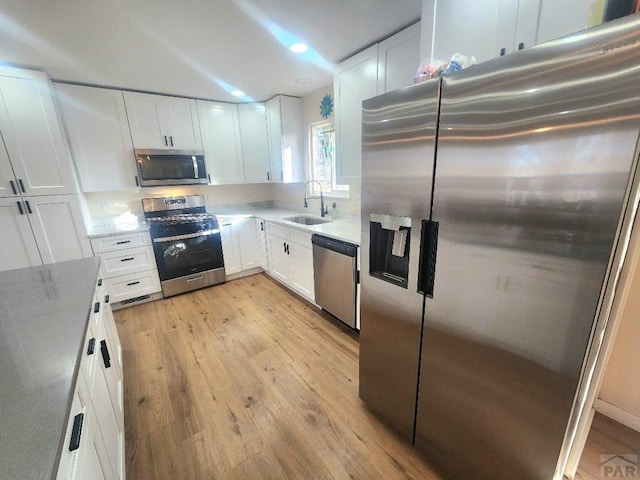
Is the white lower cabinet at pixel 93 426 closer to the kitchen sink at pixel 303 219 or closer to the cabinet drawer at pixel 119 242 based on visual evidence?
the cabinet drawer at pixel 119 242

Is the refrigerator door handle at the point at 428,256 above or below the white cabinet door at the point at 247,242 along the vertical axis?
above

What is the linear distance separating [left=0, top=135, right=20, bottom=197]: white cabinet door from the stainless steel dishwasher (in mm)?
2768

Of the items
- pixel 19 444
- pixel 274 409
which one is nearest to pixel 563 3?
pixel 19 444

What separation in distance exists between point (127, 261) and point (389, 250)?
9.89ft

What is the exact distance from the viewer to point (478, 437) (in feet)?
3.66

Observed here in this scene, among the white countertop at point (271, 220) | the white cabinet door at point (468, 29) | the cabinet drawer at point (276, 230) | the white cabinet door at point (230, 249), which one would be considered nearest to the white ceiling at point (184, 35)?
the white cabinet door at point (468, 29)

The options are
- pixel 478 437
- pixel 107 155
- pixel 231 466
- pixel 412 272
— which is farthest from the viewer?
pixel 107 155

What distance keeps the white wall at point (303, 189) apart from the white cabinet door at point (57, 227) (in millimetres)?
2482

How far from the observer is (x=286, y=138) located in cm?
357

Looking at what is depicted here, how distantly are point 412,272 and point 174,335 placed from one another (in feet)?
7.79

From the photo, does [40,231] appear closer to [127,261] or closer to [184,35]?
[127,261]

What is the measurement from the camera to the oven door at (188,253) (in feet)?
10.4

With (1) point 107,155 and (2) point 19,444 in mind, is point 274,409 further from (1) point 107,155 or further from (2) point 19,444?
(1) point 107,155

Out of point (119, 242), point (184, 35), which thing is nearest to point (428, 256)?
point (184, 35)
